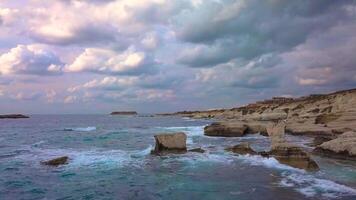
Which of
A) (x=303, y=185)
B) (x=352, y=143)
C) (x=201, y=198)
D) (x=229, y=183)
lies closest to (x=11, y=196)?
(x=201, y=198)

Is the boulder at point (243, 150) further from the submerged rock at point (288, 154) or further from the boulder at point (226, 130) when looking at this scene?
the boulder at point (226, 130)

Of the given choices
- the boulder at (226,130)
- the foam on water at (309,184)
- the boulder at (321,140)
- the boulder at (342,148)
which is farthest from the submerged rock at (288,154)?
the boulder at (226,130)

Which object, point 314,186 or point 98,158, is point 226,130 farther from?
point 314,186

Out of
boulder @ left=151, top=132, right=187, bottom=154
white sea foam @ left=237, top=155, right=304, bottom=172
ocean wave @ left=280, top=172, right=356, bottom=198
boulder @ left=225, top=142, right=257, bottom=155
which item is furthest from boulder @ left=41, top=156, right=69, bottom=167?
ocean wave @ left=280, top=172, right=356, bottom=198

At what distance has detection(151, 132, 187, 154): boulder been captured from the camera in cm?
2883

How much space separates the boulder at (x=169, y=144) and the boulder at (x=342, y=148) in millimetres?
9514

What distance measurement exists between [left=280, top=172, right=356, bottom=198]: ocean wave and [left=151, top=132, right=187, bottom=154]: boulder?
11178mm

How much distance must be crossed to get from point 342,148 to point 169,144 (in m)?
11.8

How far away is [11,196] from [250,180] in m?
10.4

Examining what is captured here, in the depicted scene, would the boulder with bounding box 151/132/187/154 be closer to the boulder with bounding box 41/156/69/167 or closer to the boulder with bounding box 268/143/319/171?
the boulder with bounding box 41/156/69/167

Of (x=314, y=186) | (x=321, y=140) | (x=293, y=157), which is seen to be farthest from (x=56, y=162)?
(x=321, y=140)

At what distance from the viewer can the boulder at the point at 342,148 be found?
76.3 feet

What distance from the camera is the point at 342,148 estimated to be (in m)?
24.0

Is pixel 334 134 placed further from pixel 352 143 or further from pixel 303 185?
pixel 303 185
